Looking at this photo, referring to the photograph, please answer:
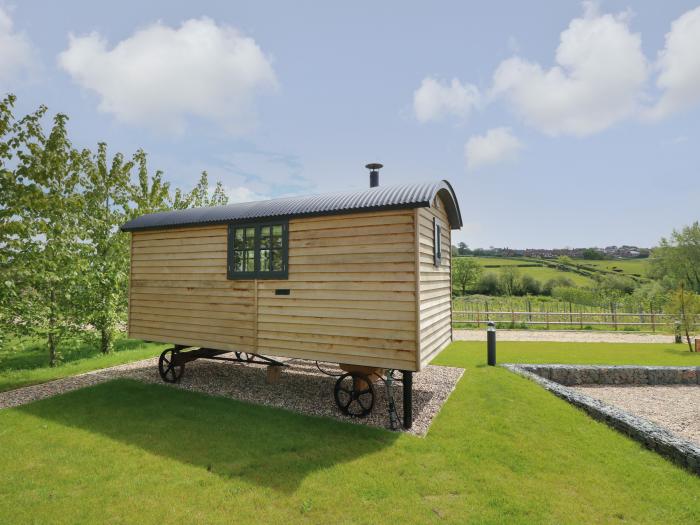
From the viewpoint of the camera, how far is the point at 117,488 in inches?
198

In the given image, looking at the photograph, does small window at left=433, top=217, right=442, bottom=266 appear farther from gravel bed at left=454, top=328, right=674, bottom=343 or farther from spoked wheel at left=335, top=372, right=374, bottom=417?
gravel bed at left=454, top=328, right=674, bottom=343

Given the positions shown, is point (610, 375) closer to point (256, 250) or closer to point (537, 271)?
point (256, 250)

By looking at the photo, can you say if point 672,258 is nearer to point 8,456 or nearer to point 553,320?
point 553,320

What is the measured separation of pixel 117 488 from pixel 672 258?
Result: 62888 mm

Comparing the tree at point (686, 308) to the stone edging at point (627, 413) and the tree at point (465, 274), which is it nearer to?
the stone edging at point (627, 413)

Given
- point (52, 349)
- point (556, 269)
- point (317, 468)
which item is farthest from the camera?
point (556, 269)

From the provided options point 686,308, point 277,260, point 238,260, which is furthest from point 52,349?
point 686,308

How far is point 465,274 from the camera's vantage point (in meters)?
63.8

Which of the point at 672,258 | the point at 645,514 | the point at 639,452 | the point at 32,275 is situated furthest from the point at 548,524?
the point at 672,258

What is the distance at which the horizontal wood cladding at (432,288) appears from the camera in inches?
288

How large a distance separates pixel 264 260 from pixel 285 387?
136 inches

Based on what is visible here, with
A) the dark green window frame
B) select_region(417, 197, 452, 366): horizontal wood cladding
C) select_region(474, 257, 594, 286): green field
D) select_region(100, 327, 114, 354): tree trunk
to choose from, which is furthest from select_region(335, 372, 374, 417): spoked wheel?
select_region(474, 257, 594, 286): green field

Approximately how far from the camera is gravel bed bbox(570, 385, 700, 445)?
8.80 metres

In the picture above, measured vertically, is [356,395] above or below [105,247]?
below
